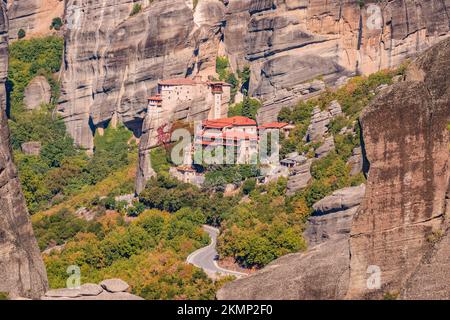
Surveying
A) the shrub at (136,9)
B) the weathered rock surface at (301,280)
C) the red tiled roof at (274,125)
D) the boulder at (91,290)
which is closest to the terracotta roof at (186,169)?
the red tiled roof at (274,125)

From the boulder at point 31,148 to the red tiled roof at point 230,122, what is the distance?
18.9 meters

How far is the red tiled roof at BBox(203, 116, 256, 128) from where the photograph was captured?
89.1 m

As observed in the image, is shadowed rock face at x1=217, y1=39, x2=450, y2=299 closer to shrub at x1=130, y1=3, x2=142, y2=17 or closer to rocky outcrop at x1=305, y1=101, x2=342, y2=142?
rocky outcrop at x1=305, y1=101, x2=342, y2=142

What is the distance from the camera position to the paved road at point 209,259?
223ft

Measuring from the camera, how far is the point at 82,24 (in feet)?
358

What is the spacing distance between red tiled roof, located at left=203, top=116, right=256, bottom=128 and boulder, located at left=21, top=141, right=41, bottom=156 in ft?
62.0

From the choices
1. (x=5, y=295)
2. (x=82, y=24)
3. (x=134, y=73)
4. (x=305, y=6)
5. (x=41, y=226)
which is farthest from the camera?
(x=82, y=24)

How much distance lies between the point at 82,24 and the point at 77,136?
836 centimetres

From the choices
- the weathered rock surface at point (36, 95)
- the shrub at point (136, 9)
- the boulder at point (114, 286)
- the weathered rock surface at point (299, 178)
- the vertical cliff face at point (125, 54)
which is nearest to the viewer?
the boulder at point (114, 286)

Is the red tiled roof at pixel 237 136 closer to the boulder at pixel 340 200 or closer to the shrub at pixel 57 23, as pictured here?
the boulder at pixel 340 200

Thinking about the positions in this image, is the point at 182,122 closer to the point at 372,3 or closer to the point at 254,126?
the point at 254,126

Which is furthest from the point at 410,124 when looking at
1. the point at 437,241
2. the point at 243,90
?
the point at 243,90

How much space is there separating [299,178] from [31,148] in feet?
104

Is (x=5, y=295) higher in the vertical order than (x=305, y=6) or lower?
lower
